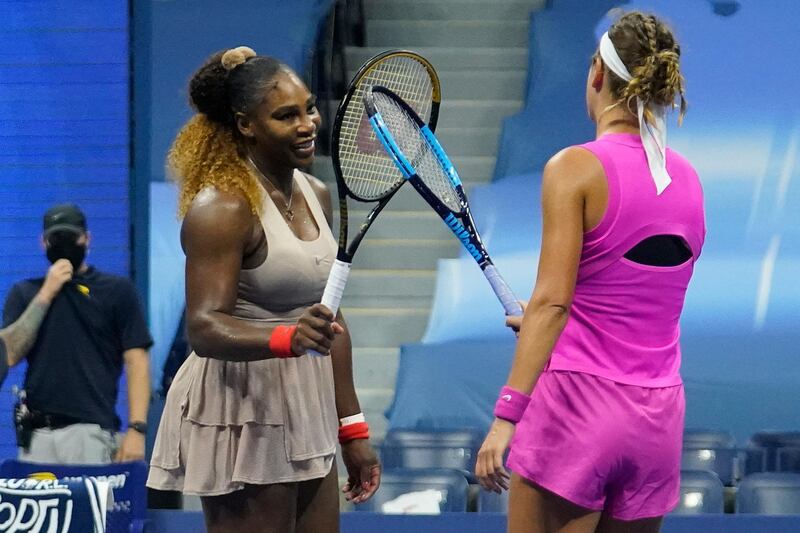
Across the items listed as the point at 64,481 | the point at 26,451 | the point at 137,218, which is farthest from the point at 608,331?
the point at 137,218

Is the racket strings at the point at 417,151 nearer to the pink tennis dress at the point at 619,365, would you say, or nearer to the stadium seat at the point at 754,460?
the pink tennis dress at the point at 619,365

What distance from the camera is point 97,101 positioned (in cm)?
618

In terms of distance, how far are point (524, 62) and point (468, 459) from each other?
105 inches

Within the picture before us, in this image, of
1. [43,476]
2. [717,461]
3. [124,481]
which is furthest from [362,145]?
[717,461]

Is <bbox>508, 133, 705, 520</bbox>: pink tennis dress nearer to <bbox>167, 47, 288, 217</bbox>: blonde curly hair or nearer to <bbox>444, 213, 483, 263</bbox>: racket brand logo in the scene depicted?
<bbox>444, 213, 483, 263</bbox>: racket brand logo

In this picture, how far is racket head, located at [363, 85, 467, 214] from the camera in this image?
8.46ft

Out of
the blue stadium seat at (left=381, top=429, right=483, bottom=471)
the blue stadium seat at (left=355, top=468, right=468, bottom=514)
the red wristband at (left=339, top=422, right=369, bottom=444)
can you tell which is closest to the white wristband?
the red wristband at (left=339, top=422, right=369, bottom=444)

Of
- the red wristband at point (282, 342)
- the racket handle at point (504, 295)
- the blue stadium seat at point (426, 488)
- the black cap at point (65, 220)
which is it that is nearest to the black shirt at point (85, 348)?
the black cap at point (65, 220)

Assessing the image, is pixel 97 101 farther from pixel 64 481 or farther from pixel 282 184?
pixel 282 184

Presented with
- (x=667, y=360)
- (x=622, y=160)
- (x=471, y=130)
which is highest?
(x=471, y=130)

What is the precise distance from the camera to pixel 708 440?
562 cm

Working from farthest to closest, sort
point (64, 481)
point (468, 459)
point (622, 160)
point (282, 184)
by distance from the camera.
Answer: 1. point (468, 459)
2. point (64, 481)
3. point (282, 184)
4. point (622, 160)

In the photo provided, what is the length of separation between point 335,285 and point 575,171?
0.47m

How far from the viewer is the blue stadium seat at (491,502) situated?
4.75 meters
